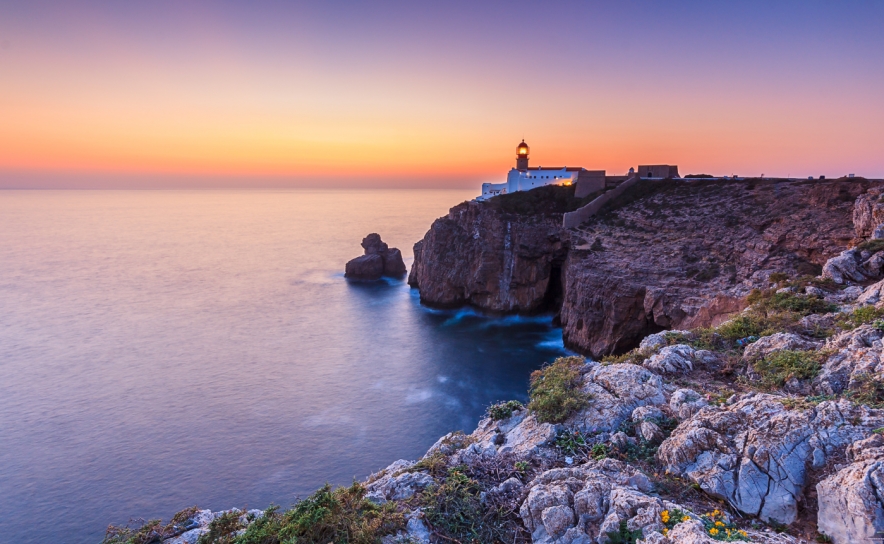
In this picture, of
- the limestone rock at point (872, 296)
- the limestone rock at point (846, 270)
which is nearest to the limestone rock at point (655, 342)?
the limestone rock at point (872, 296)

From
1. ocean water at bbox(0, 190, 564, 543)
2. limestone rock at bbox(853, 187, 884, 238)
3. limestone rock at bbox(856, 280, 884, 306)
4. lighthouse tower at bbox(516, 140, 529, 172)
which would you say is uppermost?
lighthouse tower at bbox(516, 140, 529, 172)

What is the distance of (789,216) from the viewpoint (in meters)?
32.9

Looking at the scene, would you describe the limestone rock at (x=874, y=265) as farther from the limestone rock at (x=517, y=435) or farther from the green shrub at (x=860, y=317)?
the limestone rock at (x=517, y=435)

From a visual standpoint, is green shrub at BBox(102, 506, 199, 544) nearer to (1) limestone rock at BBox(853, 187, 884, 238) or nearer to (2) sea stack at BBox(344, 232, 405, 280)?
(1) limestone rock at BBox(853, 187, 884, 238)

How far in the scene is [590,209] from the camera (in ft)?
156

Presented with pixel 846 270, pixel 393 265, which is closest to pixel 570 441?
pixel 846 270

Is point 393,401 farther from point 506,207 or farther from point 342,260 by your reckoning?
point 342,260

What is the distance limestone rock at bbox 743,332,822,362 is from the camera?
10.6 meters

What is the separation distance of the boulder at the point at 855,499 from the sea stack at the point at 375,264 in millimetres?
58678

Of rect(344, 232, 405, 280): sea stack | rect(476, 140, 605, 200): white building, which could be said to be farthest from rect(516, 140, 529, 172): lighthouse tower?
rect(344, 232, 405, 280): sea stack

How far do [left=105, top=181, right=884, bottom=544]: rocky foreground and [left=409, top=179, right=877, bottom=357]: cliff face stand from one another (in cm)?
1688

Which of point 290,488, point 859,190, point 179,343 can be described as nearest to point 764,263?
point 859,190

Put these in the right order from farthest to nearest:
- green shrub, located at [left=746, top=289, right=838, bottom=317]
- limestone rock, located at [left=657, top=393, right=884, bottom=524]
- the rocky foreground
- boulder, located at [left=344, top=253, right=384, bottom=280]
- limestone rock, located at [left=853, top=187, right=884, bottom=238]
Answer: boulder, located at [left=344, top=253, right=384, bottom=280], limestone rock, located at [left=853, top=187, right=884, bottom=238], green shrub, located at [left=746, top=289, right=838, bottom=317], limestone rock, located at [left=657, top=393, right=884, bottom=524], the rocky foreground

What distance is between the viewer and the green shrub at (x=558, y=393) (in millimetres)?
9461
